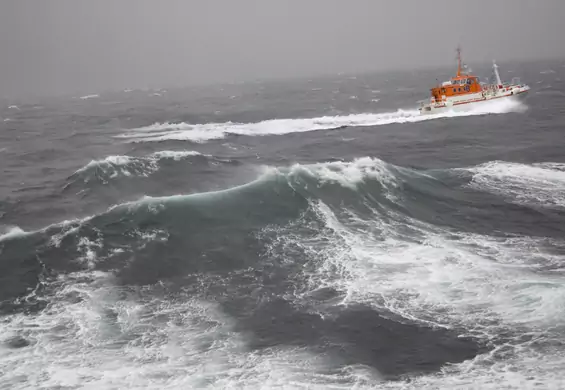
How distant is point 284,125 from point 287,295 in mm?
46971

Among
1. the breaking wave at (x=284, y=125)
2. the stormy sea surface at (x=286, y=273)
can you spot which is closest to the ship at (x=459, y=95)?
the breaking wave at (x=284, y=125)

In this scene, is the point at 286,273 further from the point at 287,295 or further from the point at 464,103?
the point at 464,103

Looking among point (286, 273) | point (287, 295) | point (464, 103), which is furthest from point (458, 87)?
point (287, 295)

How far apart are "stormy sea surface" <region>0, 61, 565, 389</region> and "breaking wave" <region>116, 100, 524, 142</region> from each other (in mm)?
17752

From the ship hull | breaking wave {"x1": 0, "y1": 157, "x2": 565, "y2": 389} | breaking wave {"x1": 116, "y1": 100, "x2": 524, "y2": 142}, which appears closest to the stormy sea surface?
breaking wave {"x1": 0, "y1": 157, "x2": 565, "y2": 389}

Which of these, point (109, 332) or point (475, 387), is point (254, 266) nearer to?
point (109, 332)

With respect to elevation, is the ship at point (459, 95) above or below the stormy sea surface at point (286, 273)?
above

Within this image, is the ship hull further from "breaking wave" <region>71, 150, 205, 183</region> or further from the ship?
"breaking wave" <region>71, 150, 205, 183</region>

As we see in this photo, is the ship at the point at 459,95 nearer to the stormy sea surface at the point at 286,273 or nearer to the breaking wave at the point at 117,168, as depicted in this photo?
the stormy sea surface at the point at 286,273

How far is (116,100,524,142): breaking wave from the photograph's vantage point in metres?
55.5

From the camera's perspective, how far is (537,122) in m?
50.3

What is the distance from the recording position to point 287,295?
16.6m

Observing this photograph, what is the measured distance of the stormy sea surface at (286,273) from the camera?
1259cm

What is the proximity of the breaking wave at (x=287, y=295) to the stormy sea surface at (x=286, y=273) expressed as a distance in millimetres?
64
